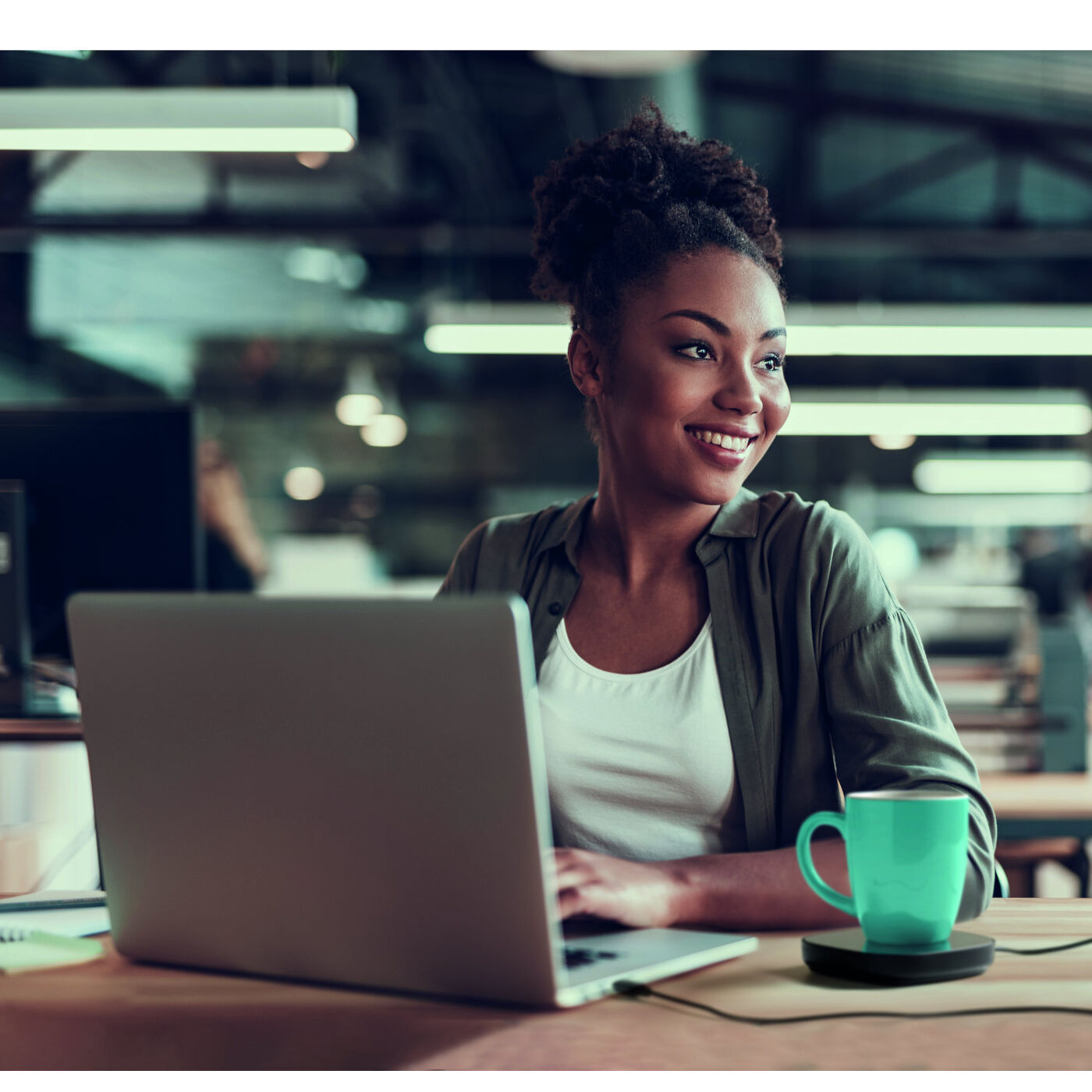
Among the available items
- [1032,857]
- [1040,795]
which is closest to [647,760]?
[1040,795]

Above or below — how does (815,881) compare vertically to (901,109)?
below

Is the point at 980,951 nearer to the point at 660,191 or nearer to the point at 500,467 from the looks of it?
the point at 660,191

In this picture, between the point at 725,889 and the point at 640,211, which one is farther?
the point at 640,211

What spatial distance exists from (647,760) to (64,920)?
561mm

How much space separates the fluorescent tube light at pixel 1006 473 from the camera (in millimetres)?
8141

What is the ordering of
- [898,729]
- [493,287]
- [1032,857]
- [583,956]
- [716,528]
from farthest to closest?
[493,287] → [1032,857] → [716,528] → [898,729] → [583,956]

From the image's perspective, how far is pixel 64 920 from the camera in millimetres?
1111

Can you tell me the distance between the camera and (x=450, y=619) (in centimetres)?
75

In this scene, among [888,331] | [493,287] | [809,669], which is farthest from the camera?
[493,287]

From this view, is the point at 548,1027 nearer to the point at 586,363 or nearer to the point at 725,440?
the point at 725,440

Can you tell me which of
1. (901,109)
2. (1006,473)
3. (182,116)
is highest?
(901,109)

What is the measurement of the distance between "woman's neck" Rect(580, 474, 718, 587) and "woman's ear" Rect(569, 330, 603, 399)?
4.5 inches

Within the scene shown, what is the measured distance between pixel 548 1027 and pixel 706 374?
72 cm
